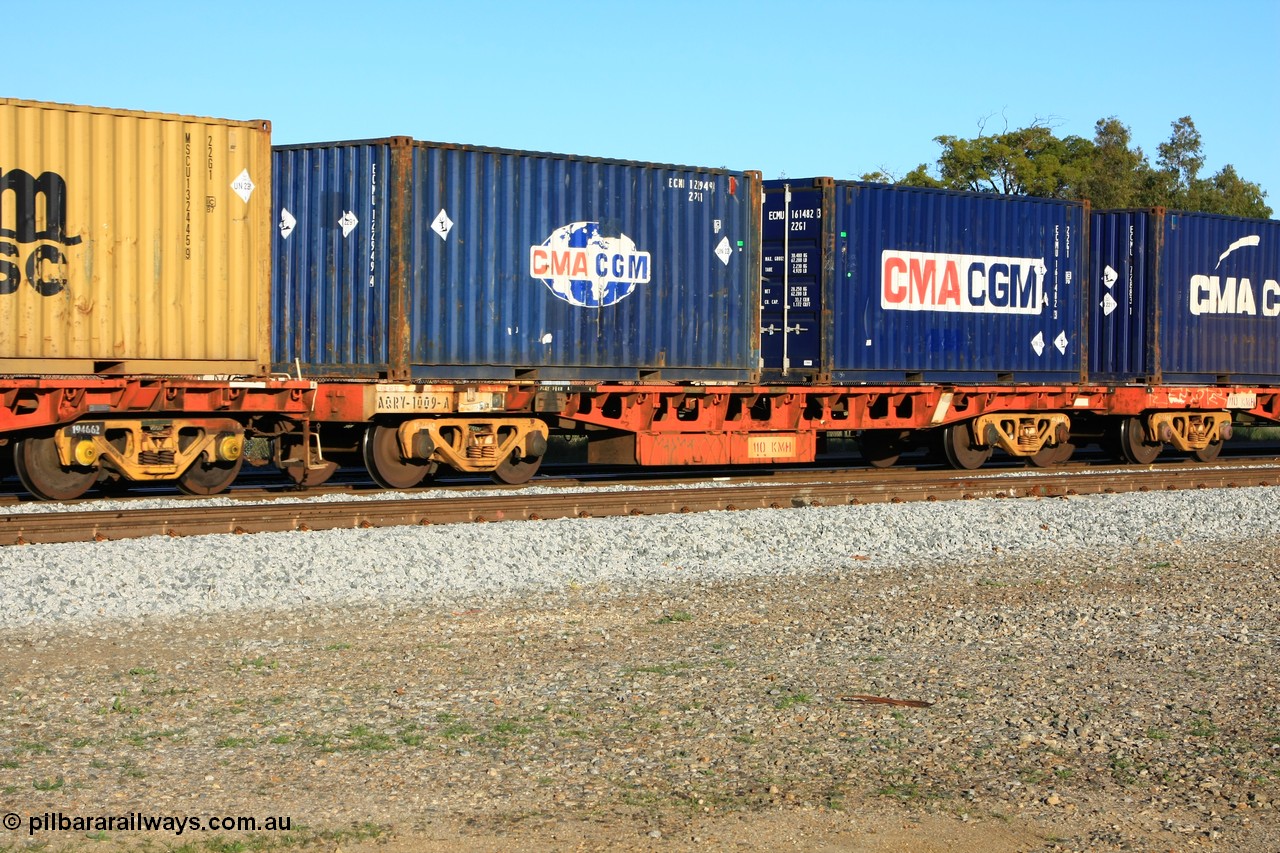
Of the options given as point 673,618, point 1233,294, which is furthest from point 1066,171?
point 673,618

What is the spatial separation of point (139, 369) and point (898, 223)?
10090mm

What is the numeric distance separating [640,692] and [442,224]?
9836mm

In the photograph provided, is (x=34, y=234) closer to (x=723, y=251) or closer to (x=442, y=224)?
(x=442, y=224)

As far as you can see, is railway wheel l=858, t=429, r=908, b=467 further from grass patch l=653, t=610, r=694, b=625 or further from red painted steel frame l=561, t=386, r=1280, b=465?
grass patch l=653, t=610, r=694, b=625

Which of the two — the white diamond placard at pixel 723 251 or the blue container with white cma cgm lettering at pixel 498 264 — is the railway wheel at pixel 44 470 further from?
the white diamond placard at pixel 723 251

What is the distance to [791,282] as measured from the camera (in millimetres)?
19281

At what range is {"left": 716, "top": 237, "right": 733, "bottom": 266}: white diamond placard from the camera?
18.3m

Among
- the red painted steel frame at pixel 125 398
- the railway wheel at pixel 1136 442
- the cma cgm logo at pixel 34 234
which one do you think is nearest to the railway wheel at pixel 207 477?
the red painted steel frame at pixel 125 398

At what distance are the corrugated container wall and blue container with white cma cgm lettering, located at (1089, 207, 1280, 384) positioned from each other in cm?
1281

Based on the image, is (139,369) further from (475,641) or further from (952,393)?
(952,393)

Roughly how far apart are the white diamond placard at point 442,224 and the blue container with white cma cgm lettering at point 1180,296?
1054 cm

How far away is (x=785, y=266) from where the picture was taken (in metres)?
19.3

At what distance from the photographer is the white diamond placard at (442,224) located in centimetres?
1611

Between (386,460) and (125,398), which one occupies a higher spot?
(125,398)
